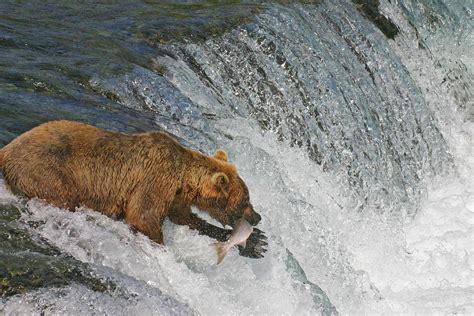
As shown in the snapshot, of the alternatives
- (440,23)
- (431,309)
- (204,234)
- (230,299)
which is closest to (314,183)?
(431,309)

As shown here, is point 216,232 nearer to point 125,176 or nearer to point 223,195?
point 223,195

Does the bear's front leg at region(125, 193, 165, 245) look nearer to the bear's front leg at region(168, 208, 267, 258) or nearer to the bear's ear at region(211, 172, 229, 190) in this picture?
the bear's front leg at region(168, 208, 267, 258)

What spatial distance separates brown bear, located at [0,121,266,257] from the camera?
5.51 m

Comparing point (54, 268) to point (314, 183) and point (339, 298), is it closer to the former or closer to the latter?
point (339, 298)

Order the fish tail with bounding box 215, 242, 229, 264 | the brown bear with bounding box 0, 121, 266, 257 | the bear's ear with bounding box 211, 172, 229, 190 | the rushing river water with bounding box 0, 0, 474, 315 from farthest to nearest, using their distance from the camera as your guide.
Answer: the bear's ear with bounding box 211, 172, 229, 190 → the fish tail with bounding box 215, 242, 229, 264 → the brown bear with bounding box 0, 121, 266, 257 → the rushing river water with bounding box 0, 0, 474, 315

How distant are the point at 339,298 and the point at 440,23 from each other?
7.75 m

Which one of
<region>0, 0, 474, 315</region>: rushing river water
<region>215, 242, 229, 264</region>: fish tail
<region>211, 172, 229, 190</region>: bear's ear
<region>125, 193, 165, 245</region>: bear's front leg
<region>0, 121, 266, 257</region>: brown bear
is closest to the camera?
<region>0, 0, 474, 315</region>: rushing river water

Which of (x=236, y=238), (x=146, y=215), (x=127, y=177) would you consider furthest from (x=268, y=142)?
(x=146, y=215)

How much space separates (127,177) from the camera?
581 cm

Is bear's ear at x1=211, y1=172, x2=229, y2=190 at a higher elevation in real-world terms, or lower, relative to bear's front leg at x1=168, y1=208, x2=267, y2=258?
higher

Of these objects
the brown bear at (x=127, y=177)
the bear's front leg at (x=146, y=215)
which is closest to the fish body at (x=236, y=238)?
the brown bear at (x=127, y=177)

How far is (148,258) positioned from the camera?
208 inches

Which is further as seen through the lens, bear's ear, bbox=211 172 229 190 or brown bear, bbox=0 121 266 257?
bear's ear, bbox=211 172 229 190

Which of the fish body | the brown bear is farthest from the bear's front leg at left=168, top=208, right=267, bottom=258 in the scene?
the fish body
